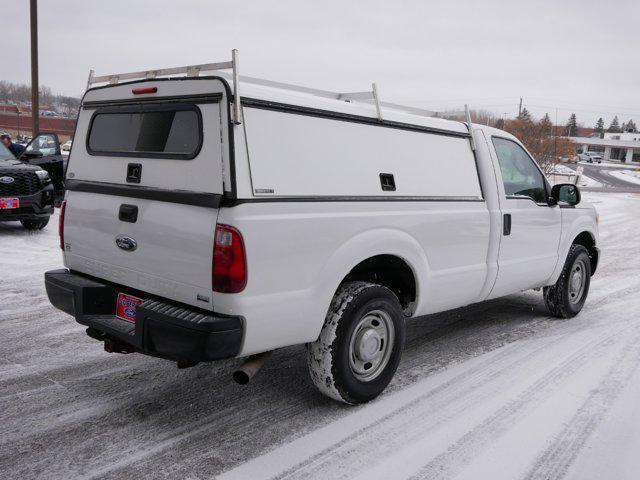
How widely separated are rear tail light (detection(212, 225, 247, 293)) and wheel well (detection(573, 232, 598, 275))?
4.61m

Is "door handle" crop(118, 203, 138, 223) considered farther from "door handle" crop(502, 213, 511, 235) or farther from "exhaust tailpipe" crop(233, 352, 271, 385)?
"door handle" crop(502, 213, 511, 235)

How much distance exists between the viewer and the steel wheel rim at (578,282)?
6215mm

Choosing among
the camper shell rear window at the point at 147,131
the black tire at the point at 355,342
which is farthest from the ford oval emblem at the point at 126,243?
the black tire at the point at 355,342

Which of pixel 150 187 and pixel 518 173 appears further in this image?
pixel 518 173

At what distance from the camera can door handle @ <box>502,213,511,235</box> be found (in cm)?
489

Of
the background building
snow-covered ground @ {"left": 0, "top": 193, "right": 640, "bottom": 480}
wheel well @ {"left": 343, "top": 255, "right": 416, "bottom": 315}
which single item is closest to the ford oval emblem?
snow-covered ground @ {"left": 0, "top": 193, "right": 640, "bottom": 480}

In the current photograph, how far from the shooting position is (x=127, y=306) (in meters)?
3.54

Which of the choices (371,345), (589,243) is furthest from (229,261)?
(589,243)

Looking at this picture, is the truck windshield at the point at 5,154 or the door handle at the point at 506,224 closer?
the door handle at the point at 506,224

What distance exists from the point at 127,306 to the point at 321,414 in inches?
56.0

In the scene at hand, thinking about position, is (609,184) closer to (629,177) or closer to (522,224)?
(629,177)

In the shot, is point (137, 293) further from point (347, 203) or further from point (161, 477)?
point (347, 203)

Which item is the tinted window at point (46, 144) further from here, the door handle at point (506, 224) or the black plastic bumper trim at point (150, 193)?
the door handle at point (506, 224)

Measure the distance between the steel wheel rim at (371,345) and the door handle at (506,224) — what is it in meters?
1.62
